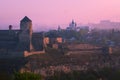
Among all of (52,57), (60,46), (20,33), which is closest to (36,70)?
(52,57)

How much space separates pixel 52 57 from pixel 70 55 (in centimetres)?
235

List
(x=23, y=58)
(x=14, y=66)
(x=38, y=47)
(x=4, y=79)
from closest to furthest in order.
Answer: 1. (x=4, y=79)
2. (x=14, y=66)
3. (x=23, y=58)
4. (x=38, y=47)

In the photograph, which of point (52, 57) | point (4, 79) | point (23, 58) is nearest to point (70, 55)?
point (52, 57)

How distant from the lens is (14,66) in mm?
32562

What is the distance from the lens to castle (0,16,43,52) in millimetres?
38125

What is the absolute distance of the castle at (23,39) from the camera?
3812 centimetres

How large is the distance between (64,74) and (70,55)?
7892mm

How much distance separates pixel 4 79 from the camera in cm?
2359

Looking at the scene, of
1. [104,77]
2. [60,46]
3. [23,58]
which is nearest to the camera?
[104,77]

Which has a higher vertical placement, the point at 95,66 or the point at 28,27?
the point at 28,27

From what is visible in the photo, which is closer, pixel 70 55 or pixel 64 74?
pixel 64 74

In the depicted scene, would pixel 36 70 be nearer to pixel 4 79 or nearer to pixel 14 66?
pixel 14 66

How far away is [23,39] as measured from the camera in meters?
39.0

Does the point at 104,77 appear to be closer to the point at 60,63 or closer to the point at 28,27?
the point at 60,63
